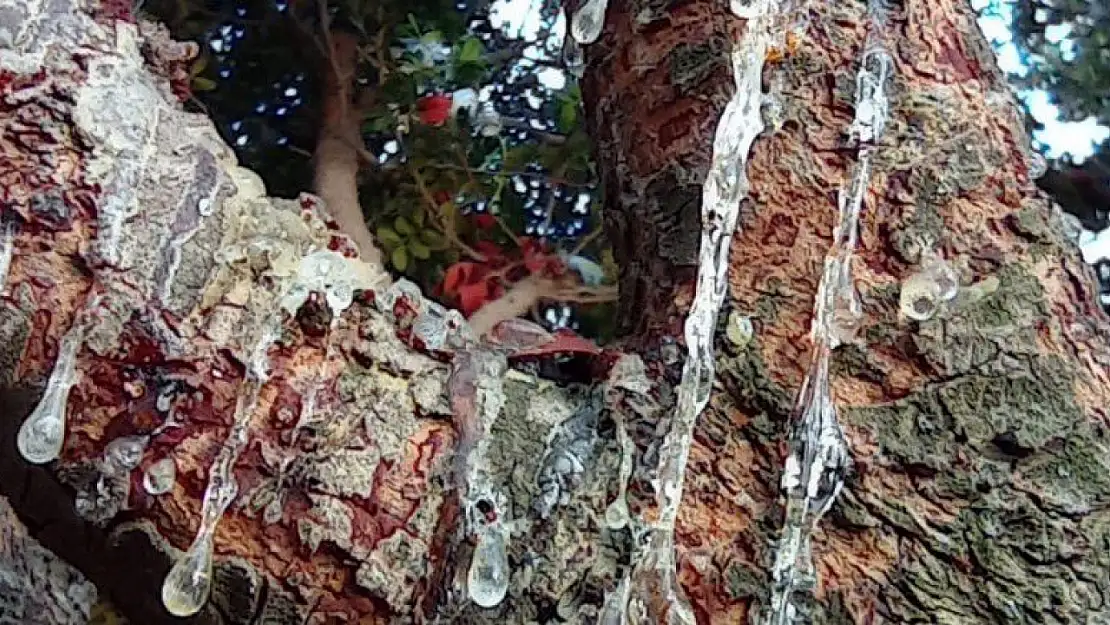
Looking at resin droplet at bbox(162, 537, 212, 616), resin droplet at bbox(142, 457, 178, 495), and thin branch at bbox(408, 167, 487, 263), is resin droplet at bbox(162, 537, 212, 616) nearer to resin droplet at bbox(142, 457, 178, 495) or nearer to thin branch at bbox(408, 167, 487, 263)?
resin droplet at bbox(142, 457, 178, 495)

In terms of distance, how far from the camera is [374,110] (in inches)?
66.9

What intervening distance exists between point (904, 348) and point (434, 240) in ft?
3.27

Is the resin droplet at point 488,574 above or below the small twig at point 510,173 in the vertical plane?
below

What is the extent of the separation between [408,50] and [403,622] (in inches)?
43.3

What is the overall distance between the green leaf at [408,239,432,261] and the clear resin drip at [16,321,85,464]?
→ 3.22 ft

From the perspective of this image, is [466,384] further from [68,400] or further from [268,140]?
[268,140]

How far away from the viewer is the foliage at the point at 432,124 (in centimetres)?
169

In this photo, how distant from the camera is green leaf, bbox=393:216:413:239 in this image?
1.71 m

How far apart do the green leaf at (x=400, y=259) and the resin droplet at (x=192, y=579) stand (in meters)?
0.97

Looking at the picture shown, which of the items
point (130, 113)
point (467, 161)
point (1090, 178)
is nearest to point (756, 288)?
point (130, 113)

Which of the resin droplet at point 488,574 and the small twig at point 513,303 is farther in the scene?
the small twig at point 513,303

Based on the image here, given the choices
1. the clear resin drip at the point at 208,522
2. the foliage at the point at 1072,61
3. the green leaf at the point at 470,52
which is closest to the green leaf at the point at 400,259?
the green leaf at the point at 470,52

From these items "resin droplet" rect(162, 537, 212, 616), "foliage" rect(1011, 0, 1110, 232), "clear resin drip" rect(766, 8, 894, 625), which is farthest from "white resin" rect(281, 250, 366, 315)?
"foliage" rect(1011, 0, 1110, 232)

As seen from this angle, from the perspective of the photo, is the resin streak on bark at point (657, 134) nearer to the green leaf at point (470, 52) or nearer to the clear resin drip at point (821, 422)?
the clear resin drip at point (821, 422)
